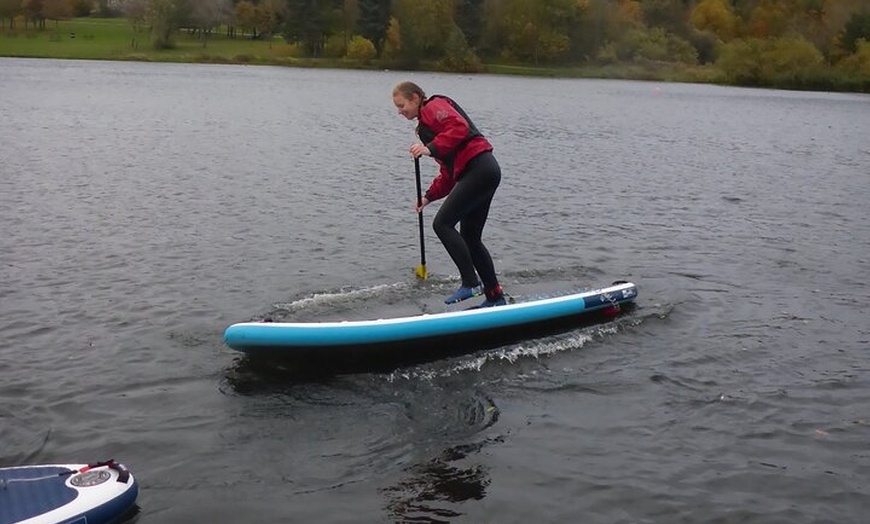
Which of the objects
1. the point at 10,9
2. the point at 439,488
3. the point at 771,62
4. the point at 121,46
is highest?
the point at 10,9

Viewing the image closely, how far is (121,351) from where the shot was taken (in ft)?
34.9

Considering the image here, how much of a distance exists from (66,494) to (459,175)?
6119 millimetres

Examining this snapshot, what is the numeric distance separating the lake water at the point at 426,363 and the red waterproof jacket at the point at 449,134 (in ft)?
7.27

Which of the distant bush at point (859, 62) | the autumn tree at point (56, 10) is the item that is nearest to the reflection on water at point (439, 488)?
the distant bush at point (859, 62)

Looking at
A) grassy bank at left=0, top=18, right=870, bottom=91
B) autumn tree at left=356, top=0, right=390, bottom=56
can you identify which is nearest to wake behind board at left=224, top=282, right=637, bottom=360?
grassy bank at left=0, top=18, right=870, bottom=91

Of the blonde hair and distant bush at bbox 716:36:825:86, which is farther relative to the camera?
distant bush at bbox 716:36:825:86

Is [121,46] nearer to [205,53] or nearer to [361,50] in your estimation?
[205,53]

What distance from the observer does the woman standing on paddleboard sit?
34.6 feet

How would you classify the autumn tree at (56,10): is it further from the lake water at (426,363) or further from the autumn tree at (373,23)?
the lake water at (426,363)

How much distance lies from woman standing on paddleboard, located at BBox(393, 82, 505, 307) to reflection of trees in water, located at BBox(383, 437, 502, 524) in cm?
346

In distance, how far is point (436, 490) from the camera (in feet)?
25.1

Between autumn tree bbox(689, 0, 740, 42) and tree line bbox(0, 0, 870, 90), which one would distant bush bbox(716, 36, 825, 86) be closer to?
tree line bbox(0, 0, 870, 90)

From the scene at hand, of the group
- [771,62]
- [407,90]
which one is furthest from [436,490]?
[771,62]

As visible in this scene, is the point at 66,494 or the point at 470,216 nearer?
the point at 66,494
